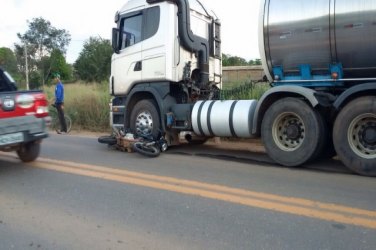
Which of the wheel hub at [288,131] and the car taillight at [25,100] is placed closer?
the car taillight at [25,100]

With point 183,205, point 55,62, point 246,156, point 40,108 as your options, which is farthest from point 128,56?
point 55,62

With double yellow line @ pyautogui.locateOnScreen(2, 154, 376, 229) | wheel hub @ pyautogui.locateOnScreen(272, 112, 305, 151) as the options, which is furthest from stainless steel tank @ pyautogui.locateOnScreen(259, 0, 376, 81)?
double yellow line @ pyautogui.locateOnScreen(2, 154, 376, 229)

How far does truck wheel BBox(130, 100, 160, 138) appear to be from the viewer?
9.27m

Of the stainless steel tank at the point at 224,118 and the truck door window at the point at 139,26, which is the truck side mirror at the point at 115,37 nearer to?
the truck door window at the point at 139,26

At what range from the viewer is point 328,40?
6.88 m

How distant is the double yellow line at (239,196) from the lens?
15.0 feet

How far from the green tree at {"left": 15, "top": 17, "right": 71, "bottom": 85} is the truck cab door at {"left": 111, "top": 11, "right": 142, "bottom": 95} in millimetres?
45983

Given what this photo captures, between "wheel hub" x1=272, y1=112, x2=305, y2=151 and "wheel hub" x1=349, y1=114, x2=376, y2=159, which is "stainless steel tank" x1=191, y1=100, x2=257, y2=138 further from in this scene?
"wheel hub" x1=349, y1=114, x2=376, y2=159

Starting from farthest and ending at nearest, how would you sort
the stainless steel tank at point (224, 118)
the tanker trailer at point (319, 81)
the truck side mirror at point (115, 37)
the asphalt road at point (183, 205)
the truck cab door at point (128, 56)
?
the truck side mirror at point (115, 37) < the truck cab door at point (128, 56) < the stainless steel tank at point (224, 118) < the tanker trailer at point (319, 81) < the asphalt road at point (183, 205)

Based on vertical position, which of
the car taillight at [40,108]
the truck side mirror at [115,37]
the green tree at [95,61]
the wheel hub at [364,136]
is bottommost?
the wheel hub at [364,136]

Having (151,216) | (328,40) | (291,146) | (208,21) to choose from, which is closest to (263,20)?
(328,40)

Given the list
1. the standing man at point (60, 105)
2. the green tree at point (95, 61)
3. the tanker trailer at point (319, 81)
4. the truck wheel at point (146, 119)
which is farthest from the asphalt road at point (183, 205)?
the green tree at point (95, 61)

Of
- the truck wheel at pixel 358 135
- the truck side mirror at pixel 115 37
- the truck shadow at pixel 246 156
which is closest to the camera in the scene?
the truck wheel at pixel 358 135

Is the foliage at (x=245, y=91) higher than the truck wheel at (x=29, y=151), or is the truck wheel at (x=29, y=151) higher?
the foliage at (x=245, y=91)
